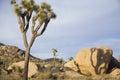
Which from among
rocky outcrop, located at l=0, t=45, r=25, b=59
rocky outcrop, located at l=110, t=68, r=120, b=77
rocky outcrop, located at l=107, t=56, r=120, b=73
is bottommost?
rocky outcrop, located at l=110, t=68, r=120, b=77

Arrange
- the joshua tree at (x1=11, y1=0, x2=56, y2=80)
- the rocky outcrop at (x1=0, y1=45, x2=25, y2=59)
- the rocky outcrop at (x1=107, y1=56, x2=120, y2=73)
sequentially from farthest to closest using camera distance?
the rocky outcrop at (x1=0, y1=45, x2=25, y2=59), the rocky outcrop at (x1=107, y1=56, x2=120, y2=73), the joshua tree at (x1=11, y1=0, x2=56, y2=80)

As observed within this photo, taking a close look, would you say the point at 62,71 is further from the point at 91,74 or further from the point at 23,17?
the point at 23,17

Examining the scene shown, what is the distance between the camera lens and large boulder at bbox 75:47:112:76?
33.1 meters

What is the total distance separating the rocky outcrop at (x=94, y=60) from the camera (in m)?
33.1

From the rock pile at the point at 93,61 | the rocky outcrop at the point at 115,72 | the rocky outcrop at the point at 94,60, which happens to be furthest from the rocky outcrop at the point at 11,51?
the rocky outcrop at the point at 115,72

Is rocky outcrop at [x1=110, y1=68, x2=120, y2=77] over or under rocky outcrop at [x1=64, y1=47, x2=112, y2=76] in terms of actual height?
under

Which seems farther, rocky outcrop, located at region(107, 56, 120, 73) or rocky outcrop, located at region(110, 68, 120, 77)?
rocky outcrop, located at region(107, 56, 120, 73)

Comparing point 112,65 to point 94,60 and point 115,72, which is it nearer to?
point 115,72

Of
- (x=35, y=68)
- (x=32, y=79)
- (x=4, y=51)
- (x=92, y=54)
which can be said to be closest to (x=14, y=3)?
(x=32, y=79)

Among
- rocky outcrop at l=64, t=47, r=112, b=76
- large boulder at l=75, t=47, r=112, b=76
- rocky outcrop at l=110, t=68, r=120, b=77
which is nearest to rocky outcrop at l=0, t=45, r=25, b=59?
rocky outcrop at l=64, t=47, r=112, b=76

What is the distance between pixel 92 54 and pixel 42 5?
11.3 m

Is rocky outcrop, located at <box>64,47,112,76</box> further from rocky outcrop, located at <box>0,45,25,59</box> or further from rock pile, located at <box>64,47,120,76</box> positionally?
rocky outcrop, located at <box>0,45,25,59</box>

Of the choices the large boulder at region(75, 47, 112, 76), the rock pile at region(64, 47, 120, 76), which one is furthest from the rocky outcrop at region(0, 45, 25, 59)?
the large boulder at region(75, 47, 112, 76)

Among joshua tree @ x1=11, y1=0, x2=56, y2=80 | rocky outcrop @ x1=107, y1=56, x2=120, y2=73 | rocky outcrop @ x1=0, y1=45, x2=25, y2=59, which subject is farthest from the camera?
rocky outcrop @ x1=0, y1=45, x2=25, y2=59
